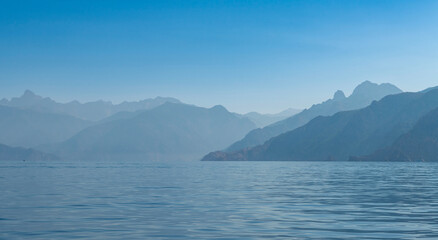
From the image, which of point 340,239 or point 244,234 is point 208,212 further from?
point 340,239

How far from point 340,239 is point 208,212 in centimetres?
1342

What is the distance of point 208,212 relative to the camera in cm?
3562

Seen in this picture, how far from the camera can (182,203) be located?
140ft

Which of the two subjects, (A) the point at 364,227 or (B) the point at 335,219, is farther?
(B) the point at 335,219

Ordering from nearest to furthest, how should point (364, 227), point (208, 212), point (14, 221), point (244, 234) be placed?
1. point (244, 234)
2. point (364, 227)
3. point (14, 221)
4. point (208, 212)

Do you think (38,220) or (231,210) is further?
(231,210)

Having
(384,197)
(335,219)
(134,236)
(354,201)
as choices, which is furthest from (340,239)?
(384,197)

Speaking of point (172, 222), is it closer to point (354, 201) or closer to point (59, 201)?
point (59, 201)

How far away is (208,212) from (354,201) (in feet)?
52.3

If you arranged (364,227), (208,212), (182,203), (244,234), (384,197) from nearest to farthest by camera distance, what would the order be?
(244,234) → (364,227) → (208,212) → (182,203) → (384,197)

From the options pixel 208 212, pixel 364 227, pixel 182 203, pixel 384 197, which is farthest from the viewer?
pixel 384 197

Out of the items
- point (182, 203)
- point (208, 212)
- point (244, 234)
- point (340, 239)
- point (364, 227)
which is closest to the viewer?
point (340, 239)

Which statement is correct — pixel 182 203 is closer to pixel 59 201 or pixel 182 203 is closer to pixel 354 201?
pixel 59 201

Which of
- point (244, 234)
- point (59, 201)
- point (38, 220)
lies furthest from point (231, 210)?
point (59, 201)
